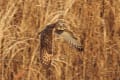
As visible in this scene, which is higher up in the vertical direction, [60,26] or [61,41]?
[60,26]

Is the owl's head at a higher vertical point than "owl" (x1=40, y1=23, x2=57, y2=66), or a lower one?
higher

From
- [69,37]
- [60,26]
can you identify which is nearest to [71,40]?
[69,37]

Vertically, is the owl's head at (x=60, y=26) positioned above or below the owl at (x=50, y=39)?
above

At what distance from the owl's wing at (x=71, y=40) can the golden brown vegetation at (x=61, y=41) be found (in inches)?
1.3

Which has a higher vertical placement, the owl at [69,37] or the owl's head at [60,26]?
the owl's head at [60,26]

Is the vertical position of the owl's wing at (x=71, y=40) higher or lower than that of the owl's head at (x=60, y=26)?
lower

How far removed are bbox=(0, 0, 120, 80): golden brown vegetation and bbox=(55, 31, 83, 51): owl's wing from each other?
0.03 metres

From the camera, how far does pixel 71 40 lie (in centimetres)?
208

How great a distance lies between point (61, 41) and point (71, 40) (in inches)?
3.0

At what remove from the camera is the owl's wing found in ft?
6.80

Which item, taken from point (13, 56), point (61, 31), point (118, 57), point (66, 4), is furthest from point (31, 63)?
point (118, 57)

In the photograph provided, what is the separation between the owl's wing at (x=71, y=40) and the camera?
2072mm

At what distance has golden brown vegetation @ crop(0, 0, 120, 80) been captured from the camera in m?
2.06

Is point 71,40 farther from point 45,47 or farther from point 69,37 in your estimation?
point 45,47
